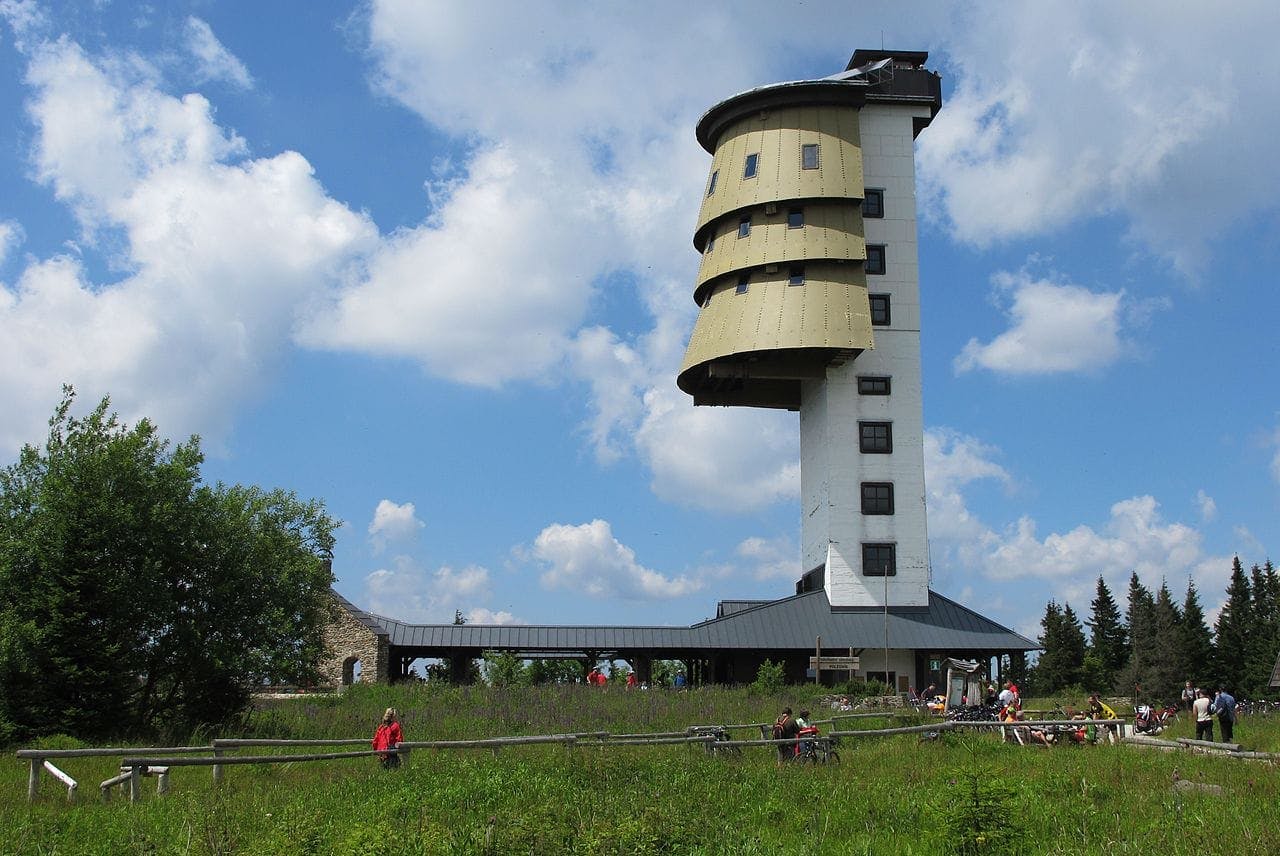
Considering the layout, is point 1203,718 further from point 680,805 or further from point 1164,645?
point 1164,645

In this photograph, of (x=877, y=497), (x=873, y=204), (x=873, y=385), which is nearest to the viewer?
(x=877, y=497)

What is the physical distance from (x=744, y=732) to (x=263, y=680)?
1263cm

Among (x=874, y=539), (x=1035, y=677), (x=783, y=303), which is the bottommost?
(x=1035, y=677)

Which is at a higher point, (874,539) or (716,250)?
(716,250)

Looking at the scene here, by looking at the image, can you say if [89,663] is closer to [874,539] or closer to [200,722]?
[200,722]

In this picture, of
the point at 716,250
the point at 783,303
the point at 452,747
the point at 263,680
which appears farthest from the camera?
the point at 716,250

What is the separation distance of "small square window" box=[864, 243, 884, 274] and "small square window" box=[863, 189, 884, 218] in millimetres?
1309

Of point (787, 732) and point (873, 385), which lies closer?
point (787, 732)

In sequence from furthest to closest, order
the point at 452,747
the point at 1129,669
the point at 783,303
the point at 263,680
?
the point at 1129,669, the point at 783,303, the point at 263,680, the point at 452,747

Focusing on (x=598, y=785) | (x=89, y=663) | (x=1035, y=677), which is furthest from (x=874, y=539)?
(x=1035, y=677)

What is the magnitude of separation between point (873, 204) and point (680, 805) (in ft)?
124

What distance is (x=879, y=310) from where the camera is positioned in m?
46.9

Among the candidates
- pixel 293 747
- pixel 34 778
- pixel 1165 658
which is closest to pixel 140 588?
pixel 293 747

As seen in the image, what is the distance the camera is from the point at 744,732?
2786 cm
